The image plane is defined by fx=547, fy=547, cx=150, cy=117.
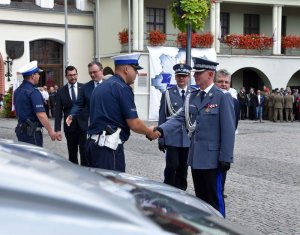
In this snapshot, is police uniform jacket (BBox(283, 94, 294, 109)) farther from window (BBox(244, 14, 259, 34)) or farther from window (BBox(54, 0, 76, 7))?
window (BBox(54, 0, 76, 7))

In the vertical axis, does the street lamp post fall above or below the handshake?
above

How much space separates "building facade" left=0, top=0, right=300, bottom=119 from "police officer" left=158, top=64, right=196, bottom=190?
74.5 feet

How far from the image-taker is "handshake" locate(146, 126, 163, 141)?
5.86 meters

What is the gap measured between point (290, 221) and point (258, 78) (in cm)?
2974

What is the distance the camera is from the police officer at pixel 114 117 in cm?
542

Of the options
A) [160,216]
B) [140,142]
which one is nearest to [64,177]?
[160,216]

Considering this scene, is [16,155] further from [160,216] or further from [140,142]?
[140,142]

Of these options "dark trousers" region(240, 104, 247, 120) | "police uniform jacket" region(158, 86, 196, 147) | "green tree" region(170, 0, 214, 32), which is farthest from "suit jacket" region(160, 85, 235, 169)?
"dark trousers" region(240, 104, 247, 120)

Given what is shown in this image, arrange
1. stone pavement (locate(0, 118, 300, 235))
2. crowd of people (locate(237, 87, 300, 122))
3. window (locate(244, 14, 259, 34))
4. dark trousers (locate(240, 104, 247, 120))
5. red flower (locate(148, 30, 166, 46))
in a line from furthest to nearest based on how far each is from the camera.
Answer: window (locate(244, 14, 259, 34)) → dark trousers (locate(240, 104, 247, 120)) → red flower (locate(148, 30, 166, 46)) → crowd of people (locate(237, 87, 300, 122)) → stone pavement (locate(0, 118, 300, 235))

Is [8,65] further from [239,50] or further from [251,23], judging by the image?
[251,23]

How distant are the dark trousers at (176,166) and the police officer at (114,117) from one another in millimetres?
1775

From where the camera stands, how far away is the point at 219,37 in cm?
3194

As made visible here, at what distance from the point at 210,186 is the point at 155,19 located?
28403 millimetres

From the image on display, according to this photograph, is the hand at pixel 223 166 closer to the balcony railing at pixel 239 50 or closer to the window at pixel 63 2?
the balcony railing at pixel 239 50
